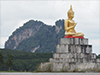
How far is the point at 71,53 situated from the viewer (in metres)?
56.8

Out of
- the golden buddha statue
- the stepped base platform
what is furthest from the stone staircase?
the golden buddha statue

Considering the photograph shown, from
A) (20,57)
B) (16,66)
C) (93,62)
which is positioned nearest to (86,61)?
(93,62)

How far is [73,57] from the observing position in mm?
56688

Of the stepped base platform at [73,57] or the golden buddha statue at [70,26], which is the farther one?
the golden buddha statue at [70,26]

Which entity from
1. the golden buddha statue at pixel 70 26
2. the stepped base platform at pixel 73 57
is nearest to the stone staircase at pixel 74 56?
the stepped base platform at pixel 73 57

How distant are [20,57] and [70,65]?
53.0 meters

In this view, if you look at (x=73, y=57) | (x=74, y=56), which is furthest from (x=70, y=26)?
(x=73, y=57)

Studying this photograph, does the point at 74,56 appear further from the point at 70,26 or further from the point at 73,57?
the point at 70,26

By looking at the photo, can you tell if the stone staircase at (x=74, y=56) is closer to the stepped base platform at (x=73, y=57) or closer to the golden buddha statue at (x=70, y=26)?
the stepped base platform at (x=73, y=57)

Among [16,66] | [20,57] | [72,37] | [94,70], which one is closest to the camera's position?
[94,70]

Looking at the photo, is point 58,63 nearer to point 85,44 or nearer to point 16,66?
point 85,44

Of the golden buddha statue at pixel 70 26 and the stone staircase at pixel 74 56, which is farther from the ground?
the golden buddha statue at pixel 70 26

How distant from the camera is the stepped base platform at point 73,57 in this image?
55.2 m

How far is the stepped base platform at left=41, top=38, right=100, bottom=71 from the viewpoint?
5522cm
